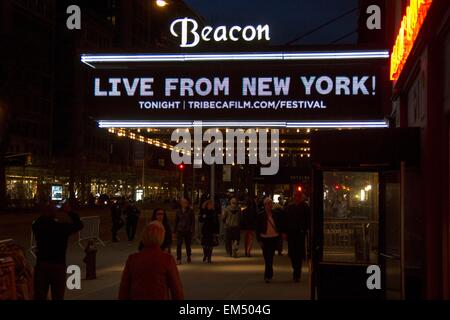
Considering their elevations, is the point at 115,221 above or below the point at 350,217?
below

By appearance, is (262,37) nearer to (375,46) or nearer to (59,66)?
(375,46)

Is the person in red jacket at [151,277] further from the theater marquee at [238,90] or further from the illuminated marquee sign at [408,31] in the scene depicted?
the theater marquee at [238,90]

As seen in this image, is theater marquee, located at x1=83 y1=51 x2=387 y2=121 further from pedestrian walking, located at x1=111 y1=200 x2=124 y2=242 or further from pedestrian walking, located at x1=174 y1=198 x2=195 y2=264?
pedestrian walking, located at x1=111 y1=200 x2=124 y2=242

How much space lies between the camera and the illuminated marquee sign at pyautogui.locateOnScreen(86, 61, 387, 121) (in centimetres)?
1758

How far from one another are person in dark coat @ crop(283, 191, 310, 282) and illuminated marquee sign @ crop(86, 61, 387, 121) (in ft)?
10.2

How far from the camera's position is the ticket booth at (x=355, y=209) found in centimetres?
1034

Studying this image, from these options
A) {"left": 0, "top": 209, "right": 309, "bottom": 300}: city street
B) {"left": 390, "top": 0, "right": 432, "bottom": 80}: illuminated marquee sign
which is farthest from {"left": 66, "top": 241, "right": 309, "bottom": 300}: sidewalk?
{"left": 390, "top": 0, "right": 432, "bottom": 80}: illuminated marquee sign

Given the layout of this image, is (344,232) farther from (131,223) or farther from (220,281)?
(131,223)

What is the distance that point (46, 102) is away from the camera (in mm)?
79438

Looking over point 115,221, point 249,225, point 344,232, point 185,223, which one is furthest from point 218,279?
point 115,221

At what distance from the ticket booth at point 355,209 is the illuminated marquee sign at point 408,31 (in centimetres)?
148

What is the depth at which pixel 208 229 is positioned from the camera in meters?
18.7

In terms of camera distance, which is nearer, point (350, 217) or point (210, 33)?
point (350, 217)

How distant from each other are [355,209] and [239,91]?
24.8 feet
